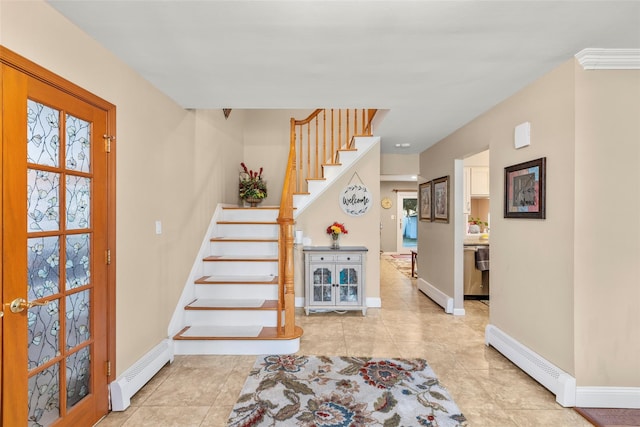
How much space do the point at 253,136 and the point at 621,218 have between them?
501cm

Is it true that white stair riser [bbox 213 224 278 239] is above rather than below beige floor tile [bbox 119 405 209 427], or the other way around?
above

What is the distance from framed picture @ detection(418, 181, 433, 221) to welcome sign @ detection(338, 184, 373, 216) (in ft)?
3.67

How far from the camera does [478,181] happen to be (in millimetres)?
5828

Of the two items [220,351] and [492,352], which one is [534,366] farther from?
[220,351]

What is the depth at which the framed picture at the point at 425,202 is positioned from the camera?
16.4 ft

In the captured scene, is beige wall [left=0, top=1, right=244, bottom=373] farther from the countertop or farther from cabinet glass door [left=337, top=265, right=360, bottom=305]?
the countertop

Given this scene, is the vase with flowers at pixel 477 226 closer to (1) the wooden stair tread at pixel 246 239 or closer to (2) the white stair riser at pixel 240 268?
(1) the wooden stair tread at pixel 246 239

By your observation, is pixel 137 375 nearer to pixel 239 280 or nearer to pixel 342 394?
pixel 239 280

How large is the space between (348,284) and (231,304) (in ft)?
5.05

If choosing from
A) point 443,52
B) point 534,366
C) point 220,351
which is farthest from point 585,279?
point 220,351

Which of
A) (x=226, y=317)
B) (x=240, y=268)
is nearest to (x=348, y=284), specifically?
(x=240, y=268)

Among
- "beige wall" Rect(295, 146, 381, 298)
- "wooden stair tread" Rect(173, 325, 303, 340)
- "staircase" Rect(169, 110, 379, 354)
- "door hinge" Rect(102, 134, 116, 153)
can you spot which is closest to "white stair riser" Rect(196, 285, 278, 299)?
"staircase" Rect(169, 110, 379, 354)

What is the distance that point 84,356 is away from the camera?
6.50 ft

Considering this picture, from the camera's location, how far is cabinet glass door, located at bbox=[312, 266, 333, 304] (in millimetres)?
4195
